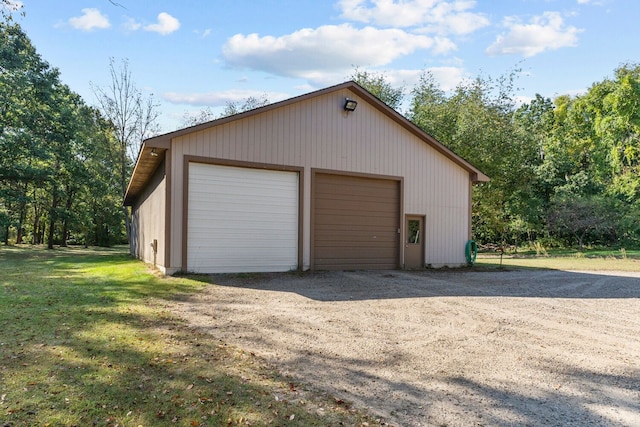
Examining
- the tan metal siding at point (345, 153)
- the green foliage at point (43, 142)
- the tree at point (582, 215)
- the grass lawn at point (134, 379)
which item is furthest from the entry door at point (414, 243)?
the tree at point (582, 215)

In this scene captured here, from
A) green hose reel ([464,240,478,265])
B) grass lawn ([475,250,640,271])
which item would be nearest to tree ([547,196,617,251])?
grass lawn ([475,250,640,271])

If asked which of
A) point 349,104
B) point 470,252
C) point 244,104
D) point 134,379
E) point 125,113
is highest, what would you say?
point 244,104

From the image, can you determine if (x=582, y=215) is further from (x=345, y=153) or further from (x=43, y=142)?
(x=43, y=142)

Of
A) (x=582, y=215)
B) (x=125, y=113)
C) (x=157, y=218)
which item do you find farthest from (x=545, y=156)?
(x=125, y=113)

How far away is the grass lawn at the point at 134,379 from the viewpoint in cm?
277

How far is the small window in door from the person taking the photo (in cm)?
1345

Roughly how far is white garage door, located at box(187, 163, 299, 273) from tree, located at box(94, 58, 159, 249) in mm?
18063

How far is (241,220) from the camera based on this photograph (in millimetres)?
10570

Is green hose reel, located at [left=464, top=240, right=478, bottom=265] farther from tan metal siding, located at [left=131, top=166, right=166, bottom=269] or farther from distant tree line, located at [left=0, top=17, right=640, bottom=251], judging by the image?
distant tree line, located at [left=0, top=17, right=640, bottom=251]

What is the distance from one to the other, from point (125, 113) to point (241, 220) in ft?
67.9

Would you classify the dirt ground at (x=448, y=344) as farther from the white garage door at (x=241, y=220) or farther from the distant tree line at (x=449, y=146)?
the distant tree line at (x=449, y=146)

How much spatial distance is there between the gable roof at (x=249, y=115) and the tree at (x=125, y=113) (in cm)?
1228

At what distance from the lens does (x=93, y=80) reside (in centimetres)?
2533

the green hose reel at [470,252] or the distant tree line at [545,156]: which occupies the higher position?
the distant tree line at [545,156]
